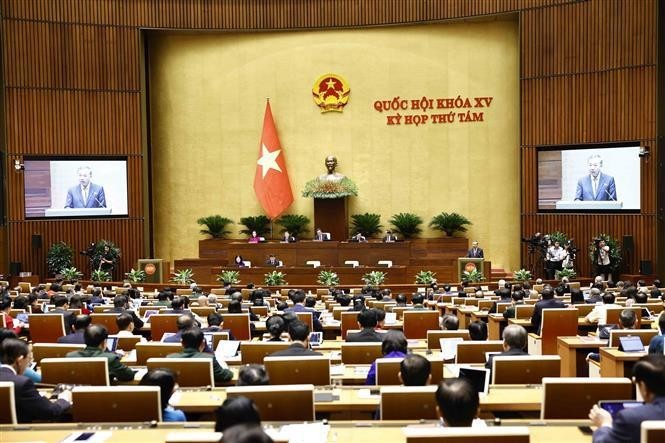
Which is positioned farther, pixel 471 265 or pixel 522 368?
pixel 471 265

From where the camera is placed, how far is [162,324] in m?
9.70

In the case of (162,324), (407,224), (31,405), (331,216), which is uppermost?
(331,216)

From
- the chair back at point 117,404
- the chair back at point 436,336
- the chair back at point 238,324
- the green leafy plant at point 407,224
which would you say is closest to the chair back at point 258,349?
the chair back at point 436,336

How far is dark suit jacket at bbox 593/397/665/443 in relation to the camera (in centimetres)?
346

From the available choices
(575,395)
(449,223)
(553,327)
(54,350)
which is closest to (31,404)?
(54,350)

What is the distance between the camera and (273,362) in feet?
18.3

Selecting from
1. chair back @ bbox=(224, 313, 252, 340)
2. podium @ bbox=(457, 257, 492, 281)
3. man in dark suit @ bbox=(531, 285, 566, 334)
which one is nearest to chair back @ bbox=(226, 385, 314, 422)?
chair back @ bbox=(224, 313, 252, 340)

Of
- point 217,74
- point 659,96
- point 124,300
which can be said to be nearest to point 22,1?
point 217,74

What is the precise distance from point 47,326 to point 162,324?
1.36 meters

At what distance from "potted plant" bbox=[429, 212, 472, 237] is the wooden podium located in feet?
8.70

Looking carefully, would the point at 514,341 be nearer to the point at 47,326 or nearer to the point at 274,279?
the point at 47,326

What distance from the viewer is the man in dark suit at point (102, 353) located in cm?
593

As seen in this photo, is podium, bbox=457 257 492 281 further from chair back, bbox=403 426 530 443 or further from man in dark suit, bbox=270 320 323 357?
chair back, bbox=403 426 530 443

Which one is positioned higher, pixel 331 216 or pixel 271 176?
pixel 271 176
